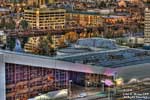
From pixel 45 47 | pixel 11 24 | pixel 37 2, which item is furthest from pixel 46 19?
pixel 37 2

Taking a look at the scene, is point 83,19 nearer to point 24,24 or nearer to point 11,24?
point 24,24

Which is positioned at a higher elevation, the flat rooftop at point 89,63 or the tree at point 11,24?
the flat rooftop at point 89,63

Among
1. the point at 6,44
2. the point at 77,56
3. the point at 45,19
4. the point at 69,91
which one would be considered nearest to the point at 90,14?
the point at 45,19

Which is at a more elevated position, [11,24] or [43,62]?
[43,62]

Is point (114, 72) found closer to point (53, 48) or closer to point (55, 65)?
point (55, 65)

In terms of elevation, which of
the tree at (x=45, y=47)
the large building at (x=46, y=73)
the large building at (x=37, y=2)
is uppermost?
the large building at (x=46, y=73)

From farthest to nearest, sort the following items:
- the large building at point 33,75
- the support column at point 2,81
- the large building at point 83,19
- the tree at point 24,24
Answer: the large building at point 83,19
the tree at point 24,24
the large building at point 33,75
the support column at point 2,81

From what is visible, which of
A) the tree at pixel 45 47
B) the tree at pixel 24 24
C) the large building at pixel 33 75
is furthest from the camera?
the tree at pixel 24 24

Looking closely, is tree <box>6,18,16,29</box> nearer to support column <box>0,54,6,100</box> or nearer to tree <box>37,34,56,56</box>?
tree <box>37,34,56,56</box>

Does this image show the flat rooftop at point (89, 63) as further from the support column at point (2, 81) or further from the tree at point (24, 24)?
the tree at point (24, 24)

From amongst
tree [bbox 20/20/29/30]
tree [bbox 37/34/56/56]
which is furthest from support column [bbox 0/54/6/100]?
tree [bbox 20/20/29/30]

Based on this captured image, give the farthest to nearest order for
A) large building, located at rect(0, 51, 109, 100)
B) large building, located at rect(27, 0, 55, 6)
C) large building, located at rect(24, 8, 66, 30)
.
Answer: large building, located at rect(27, 0, 55, 6) → large building, located at rect(24, 8, 66, 30) → large building, located at rect(0, 51, 109, 100)

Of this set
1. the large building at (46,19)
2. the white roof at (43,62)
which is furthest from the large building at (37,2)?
the white roof at (43,62)
